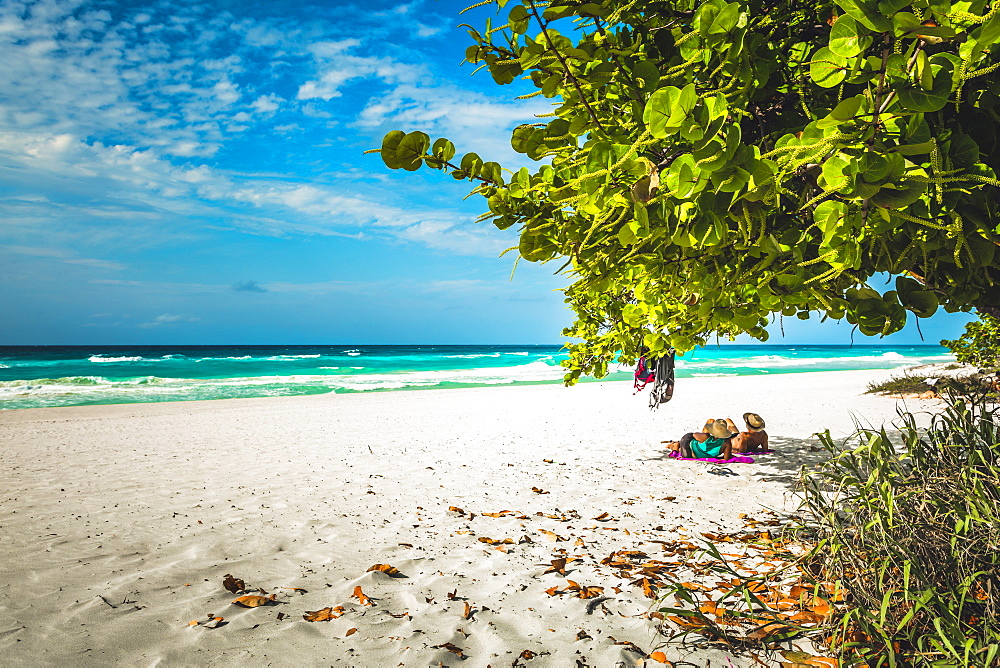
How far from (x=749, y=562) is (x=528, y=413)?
1065cm

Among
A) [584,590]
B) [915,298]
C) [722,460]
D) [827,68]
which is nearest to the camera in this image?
[827,68]

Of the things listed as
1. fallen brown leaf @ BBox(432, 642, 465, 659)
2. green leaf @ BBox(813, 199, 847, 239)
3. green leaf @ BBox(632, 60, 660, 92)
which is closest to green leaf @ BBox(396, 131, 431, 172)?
green leaf @ BBox(632, 60, 660, 92)

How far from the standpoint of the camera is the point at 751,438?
8.47 metres

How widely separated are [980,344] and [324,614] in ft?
48.9

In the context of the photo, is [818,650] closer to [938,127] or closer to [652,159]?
[938,127]

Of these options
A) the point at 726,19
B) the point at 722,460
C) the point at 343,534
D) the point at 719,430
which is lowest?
the point at 343,534

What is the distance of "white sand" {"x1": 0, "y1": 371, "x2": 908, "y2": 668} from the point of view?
3219 mm

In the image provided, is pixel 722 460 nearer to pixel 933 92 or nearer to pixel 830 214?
pixel 830 214

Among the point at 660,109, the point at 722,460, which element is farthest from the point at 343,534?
the point at 722,460

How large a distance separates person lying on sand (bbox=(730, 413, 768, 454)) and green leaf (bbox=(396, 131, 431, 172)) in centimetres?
780

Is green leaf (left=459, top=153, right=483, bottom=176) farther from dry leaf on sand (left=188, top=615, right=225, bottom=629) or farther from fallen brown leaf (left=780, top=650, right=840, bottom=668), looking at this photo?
dry leaf on sand (left=188, top=615, right=225, bottom=629)

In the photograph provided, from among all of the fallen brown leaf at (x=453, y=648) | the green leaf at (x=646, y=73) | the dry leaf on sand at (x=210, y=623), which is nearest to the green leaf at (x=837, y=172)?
the green leaf at (x=646, y=73)

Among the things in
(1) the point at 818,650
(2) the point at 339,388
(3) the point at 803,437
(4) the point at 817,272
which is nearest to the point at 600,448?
(3) the point at 803,437

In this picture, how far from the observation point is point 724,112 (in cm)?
140
